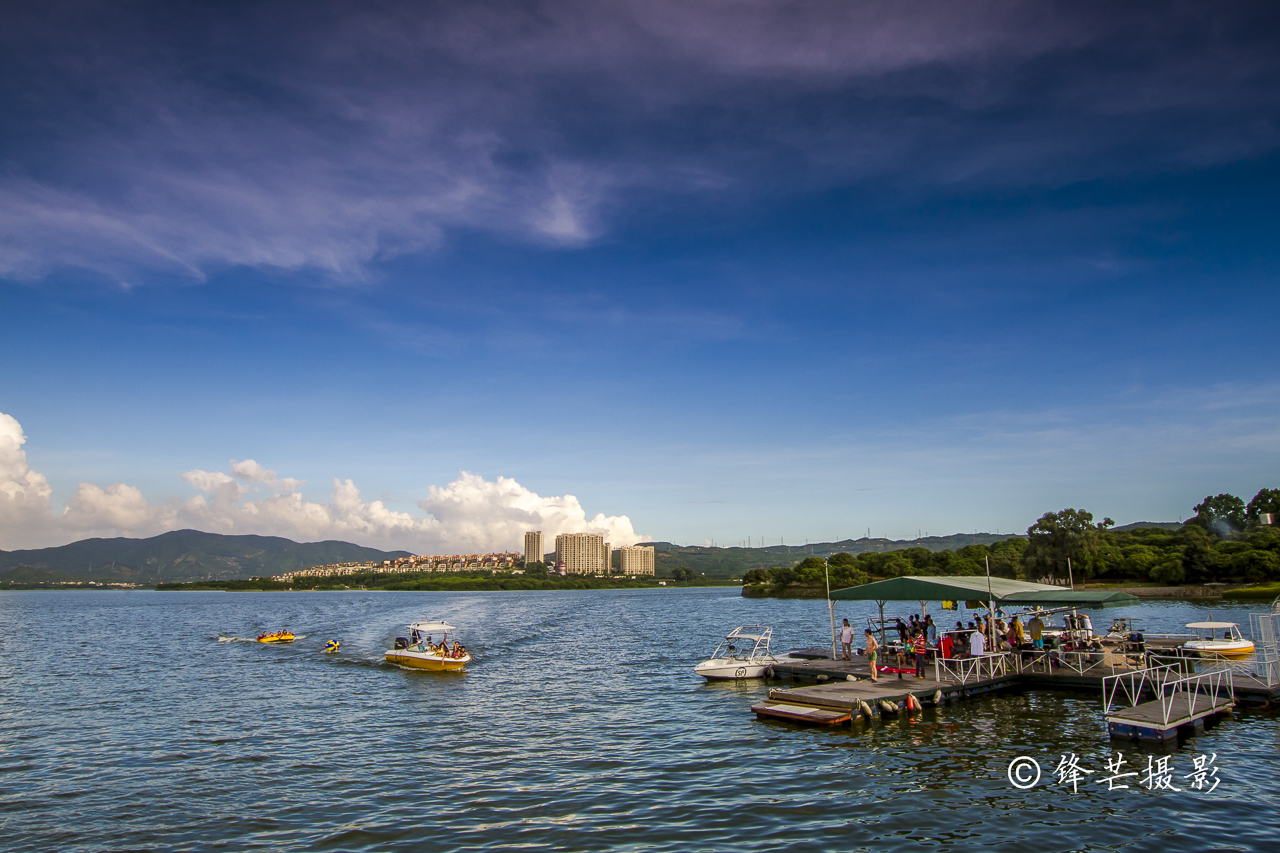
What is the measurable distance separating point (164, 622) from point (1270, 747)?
117689 mm

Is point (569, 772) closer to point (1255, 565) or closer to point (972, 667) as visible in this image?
point (972, 667)

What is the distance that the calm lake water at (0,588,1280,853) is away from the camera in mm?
16047

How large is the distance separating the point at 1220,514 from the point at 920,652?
194 meters

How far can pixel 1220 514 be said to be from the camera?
584ft

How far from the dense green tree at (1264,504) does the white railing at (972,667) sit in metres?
171

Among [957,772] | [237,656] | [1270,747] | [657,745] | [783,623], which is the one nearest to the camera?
[957,772]

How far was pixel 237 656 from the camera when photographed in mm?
55000

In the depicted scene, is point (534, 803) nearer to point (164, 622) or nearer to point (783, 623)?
point (783, 623)

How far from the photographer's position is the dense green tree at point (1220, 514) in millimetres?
169625

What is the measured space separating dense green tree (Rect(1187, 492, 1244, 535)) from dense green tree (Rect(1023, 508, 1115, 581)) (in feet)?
220

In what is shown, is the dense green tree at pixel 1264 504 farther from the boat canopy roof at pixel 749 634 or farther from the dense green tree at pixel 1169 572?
the boat canopy roof at pixel 749 634

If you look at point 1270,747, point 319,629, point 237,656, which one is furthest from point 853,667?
point 319,629

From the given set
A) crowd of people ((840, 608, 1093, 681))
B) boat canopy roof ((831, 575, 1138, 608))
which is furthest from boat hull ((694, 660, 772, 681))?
boat canopy roof ((831, 575, 1138, 608))

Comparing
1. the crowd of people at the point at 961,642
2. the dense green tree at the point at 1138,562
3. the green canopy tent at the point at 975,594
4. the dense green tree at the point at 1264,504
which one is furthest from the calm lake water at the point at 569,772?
the dense green tree at the point at 1264,504
